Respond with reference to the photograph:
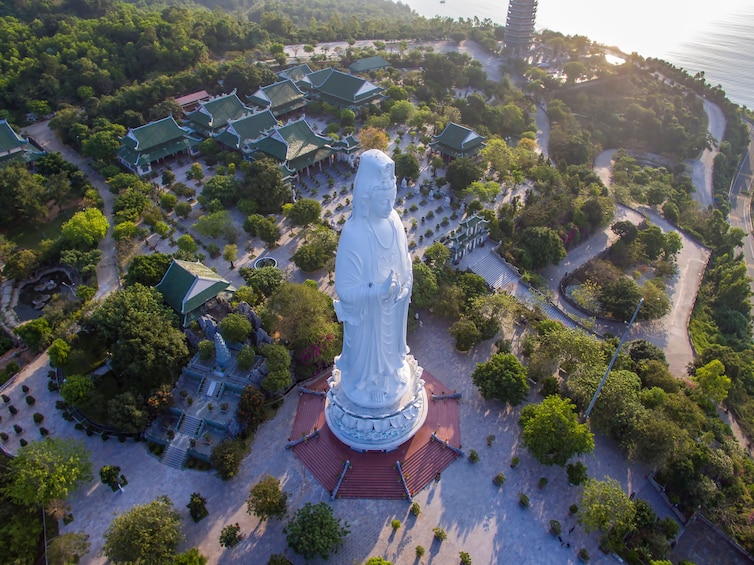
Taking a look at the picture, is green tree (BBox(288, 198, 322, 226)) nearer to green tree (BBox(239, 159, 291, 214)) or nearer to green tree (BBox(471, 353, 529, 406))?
green tree (BBox(239, 159, 291, 214))

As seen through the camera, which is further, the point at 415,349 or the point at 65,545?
the point at 415,349

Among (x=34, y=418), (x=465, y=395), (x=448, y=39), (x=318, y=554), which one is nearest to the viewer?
(x=318, y=554)

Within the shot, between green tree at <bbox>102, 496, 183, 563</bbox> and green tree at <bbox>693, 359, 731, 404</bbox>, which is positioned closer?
green tree at <bbox>102, 496, 183, 563</bbox>

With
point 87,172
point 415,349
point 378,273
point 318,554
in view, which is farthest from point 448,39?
point 318,554

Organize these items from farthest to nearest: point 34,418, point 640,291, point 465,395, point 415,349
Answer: point 640,291 → point 415,349 → point 465,395 → point 34,418

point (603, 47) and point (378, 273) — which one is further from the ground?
point (378, 273)

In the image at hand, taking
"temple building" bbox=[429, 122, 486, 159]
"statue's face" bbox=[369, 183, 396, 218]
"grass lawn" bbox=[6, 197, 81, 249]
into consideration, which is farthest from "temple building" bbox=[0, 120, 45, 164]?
"statue's face" bbox=[369, 183, 396, 218]

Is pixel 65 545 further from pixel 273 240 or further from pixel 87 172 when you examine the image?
pixel 87 172
